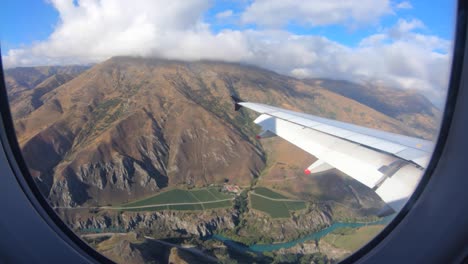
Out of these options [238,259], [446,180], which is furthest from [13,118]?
[238,259]

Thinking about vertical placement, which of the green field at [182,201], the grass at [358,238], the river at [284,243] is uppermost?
the grass at [358,238]

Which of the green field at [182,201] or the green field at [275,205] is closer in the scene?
the green field at [275,205]

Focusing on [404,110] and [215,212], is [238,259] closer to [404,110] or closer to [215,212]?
[215,212]

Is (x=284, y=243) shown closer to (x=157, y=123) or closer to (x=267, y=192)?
(x=267, y=192)

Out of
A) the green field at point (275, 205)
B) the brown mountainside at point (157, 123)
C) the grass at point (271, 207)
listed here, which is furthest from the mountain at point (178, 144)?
the grass at point (271, 207)

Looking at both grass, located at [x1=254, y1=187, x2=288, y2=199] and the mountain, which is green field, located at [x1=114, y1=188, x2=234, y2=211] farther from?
grass, located at [x1=254, y1=187, x2=288, y2=199]

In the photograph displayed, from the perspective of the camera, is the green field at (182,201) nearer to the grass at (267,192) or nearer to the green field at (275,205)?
the green field at (275,205)

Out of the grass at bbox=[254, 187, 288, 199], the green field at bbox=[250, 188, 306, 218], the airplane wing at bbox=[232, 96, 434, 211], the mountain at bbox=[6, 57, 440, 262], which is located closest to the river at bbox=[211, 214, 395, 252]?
the mountain at bbox=[6, 57, 440, 262]
